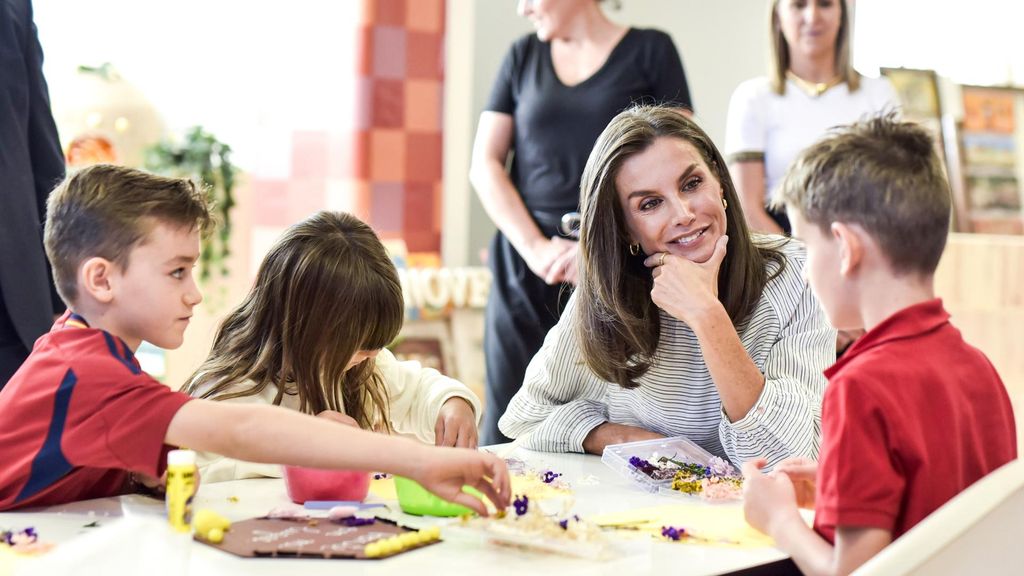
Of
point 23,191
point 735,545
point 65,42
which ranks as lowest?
point 735,545

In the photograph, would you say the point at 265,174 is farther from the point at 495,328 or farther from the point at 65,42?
the point at 495,328

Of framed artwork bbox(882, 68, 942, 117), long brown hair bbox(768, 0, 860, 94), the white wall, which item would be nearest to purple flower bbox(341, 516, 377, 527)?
long brown hair bbox(768, 0, 860, 94)

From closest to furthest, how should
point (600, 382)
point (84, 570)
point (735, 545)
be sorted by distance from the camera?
point (84, 570), point (735, 545), point (600, 382)

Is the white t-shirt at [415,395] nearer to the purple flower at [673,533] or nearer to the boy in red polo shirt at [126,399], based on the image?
the boy in red polo shirt at [126,399]

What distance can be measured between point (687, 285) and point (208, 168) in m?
2.34

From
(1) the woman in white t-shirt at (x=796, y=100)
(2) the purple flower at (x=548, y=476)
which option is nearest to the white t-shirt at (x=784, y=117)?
(1) the woman in white t-shirt at (x=796, y=100)

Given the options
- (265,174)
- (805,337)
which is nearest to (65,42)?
(265,174)

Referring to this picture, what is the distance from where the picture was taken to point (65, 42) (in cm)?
352

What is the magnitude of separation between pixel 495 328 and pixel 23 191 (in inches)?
41.6

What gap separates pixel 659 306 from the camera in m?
1.64

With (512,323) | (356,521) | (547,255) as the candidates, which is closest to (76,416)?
(356,521)

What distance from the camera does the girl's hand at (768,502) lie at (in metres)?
1.13

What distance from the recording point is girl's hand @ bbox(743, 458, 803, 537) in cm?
113

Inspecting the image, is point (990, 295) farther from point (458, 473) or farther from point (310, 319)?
Result: point (458, 473)
